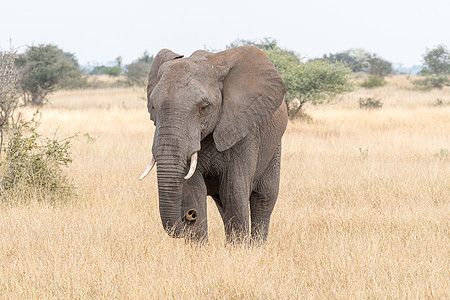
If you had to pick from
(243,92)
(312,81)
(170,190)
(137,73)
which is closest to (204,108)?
(243,92)

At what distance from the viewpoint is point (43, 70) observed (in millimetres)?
30578

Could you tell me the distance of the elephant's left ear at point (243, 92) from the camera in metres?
4.67

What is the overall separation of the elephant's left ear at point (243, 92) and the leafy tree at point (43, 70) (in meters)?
25.7

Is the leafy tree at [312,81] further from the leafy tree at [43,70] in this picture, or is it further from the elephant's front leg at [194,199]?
the leafy tree at [43,70]

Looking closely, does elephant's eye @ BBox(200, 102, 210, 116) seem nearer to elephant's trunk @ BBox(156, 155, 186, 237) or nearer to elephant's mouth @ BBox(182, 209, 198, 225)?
elephant's trunk @ BBox(156, 155, 186, 237)

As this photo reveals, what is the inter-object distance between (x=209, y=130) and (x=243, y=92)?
1.65 feet

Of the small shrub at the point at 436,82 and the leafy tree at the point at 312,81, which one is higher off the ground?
the leafy tree at the point at 312,81

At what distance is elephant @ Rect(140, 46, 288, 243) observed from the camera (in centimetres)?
423

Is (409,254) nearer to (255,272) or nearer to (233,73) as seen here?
(255,272)

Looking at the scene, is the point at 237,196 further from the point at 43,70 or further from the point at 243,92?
the point at 43,70

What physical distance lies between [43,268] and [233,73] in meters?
2.16

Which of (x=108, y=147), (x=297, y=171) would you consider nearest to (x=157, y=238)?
(x=297, y=171)

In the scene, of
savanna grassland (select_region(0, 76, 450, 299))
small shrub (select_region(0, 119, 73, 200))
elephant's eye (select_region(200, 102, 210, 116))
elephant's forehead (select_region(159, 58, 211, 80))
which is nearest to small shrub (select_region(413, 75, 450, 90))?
savanna grassland (select_region(0, 76, 450, 299))

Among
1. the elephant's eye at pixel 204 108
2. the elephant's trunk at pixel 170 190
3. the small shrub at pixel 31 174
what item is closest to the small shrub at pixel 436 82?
the small shrub at pixel 31 174
